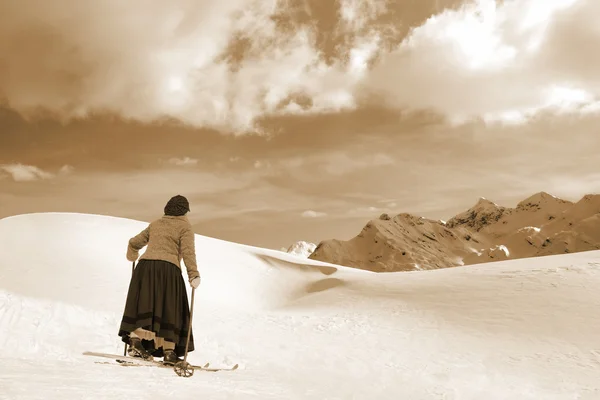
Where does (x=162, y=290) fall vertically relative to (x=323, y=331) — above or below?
above

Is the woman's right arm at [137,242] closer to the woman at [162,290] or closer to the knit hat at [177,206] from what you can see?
the woman at [162,290]

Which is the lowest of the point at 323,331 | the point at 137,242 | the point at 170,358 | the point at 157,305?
the point at 170,358

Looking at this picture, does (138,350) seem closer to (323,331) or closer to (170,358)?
(170,358)

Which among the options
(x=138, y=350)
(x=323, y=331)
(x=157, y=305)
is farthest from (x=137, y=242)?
(x=323, y=331)

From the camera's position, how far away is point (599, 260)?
1359cm

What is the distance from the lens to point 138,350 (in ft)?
21.4

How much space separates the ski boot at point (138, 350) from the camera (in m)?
6.49

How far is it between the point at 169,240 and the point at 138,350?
151 centimetres

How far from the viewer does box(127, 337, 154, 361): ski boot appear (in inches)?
256

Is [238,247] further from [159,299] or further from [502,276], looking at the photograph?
[159,299]

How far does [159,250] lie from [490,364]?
5.56 m

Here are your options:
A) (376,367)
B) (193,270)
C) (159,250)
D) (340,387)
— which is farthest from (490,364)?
(159,250)

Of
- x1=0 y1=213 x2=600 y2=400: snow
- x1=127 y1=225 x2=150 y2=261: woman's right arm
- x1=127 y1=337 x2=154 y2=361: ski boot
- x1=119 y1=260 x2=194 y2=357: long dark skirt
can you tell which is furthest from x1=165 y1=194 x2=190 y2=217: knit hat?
x1=0 y1=213 x2=600 y2=400: snow

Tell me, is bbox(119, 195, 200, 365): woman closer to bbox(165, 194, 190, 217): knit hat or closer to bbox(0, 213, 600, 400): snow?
bbox(165, 194, 190, 217): knit hat
